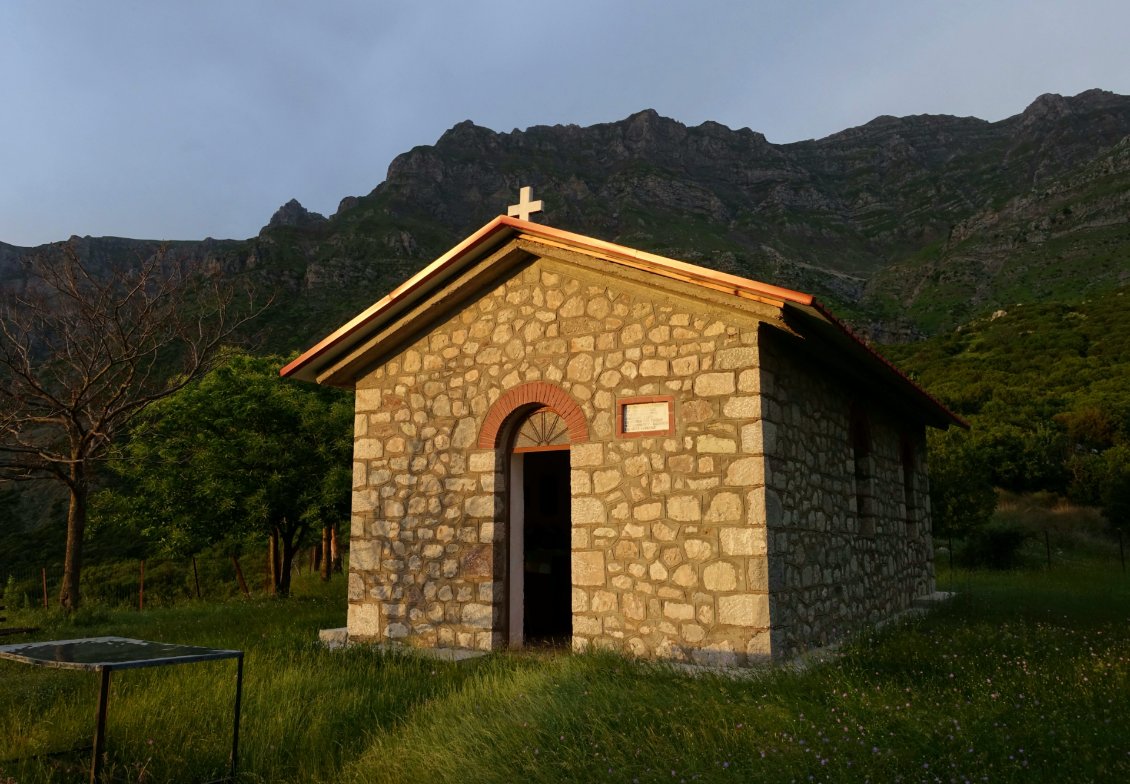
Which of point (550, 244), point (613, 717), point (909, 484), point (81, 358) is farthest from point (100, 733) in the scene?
point (81, 358)

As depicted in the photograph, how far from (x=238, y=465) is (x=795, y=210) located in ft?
335

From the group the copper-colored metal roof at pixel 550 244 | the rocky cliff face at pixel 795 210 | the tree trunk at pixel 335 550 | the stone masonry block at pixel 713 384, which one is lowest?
the tree trunk at pixel 335 550

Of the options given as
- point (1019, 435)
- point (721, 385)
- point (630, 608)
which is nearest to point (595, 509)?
point (630, 608)

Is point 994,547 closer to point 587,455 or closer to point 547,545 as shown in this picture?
point 547,545

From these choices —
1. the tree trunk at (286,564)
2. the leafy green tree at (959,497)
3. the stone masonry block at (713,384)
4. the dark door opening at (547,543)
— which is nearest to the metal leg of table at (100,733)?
the stone masonry block at (713,384)

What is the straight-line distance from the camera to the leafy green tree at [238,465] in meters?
16.7

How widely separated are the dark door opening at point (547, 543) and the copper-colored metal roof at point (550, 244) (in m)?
3.11

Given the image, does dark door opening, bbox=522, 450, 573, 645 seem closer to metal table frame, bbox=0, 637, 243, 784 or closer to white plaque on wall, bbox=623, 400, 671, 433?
white plaque on wall, bbox=623, 400, 671, 433

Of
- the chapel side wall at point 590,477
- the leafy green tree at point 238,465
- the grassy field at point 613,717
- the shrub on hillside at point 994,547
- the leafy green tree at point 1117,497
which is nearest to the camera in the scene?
the grassy field at point 613,717

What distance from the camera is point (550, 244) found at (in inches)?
337

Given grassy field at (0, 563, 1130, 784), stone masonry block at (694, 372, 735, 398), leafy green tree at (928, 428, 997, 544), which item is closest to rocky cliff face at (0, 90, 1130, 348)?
leafy green tree at (928, 428, 997, 544)

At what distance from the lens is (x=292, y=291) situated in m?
60.0

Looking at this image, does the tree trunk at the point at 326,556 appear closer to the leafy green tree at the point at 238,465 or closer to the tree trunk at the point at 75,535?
the leafy green tree at the point at 238,465

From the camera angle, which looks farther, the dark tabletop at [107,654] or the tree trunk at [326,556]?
the tree trunk at [326,556]
